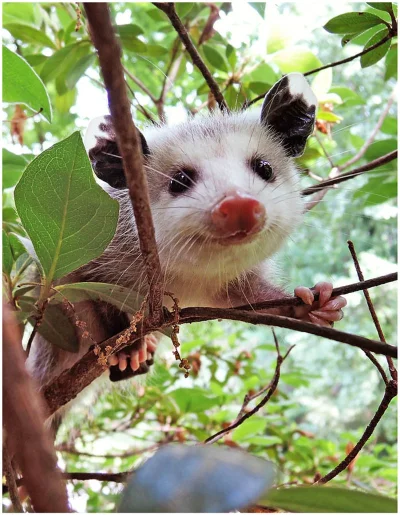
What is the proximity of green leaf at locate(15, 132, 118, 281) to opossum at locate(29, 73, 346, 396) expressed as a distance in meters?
0.25

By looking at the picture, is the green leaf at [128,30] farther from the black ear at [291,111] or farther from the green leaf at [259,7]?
the black ear at [291,111]

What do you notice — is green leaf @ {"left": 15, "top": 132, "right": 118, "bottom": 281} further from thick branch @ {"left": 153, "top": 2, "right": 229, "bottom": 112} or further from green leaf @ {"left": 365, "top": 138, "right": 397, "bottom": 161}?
green leaf @ {"left": 365, "top": 138, "right": 397, "bottom": 161}

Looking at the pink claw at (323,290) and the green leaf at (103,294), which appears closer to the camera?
the green leaf at (103,294)

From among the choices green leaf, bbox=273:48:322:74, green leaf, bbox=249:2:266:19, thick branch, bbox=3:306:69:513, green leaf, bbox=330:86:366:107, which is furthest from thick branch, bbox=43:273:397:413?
green leaf, bbox=330:86:366:107

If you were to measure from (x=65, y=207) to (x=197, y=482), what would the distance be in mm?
579

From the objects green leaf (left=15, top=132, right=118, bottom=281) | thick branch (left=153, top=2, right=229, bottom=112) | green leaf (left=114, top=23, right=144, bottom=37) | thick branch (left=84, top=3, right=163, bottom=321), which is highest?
green leaf (left=114, top=23, right=144, bottom=37)

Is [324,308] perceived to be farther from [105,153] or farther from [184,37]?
[184,37]

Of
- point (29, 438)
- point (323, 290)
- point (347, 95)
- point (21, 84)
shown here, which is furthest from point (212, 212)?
point (347, 95)

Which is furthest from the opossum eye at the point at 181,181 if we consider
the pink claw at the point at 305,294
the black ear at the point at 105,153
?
the pink claw at the point at 305,294

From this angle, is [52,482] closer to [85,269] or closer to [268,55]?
[85,269]

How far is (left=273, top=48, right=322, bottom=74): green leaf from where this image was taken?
179 centimetres

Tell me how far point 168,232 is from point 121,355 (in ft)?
1.41

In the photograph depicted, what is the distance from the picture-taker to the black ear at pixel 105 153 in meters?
1.33

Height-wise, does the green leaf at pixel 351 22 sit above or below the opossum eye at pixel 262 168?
above
